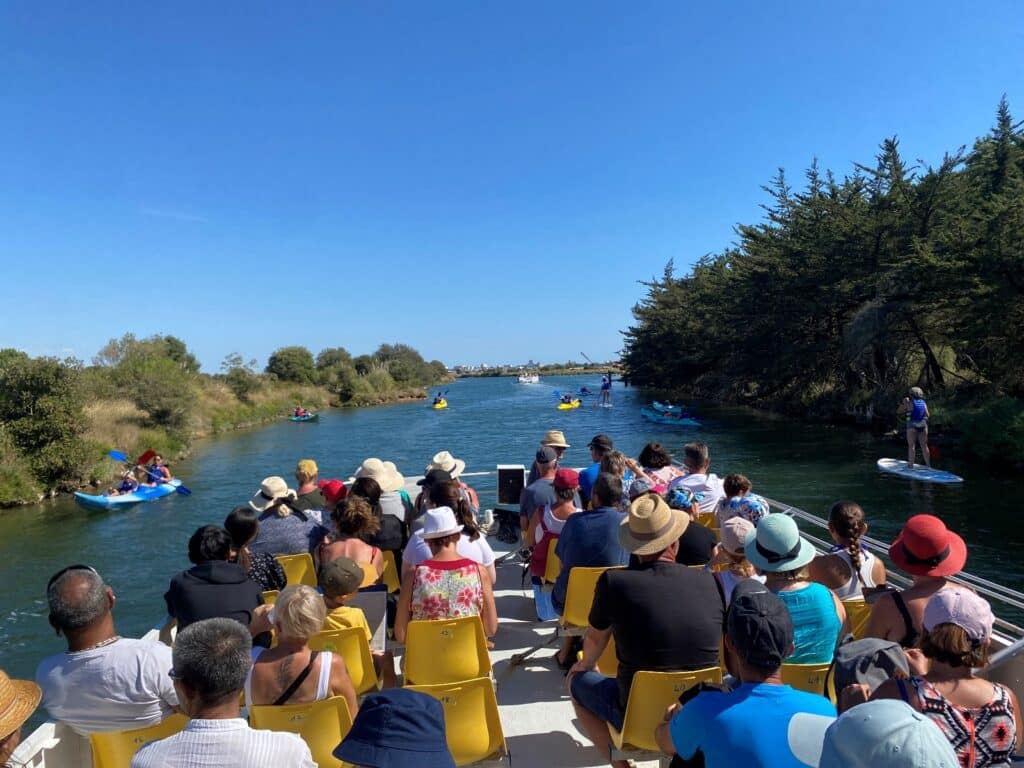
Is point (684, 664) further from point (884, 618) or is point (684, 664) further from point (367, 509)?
point (367, 509)

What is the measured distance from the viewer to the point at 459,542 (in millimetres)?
4008

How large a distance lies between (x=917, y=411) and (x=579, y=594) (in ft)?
46.4

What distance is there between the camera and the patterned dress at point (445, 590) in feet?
11.4

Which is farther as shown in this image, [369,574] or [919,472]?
[919,472]

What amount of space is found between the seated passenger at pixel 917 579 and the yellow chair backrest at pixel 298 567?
3520 millimetres

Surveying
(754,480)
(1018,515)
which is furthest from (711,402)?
(1018,515)

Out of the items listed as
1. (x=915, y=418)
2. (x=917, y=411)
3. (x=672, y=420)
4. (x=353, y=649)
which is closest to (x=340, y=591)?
(x=353, y=649)

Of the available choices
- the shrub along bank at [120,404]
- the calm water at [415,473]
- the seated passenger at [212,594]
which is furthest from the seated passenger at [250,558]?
the shrub along bank at [120,404]

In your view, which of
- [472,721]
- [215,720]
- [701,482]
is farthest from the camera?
[701,482]

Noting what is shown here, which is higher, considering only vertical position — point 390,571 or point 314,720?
point 314,720

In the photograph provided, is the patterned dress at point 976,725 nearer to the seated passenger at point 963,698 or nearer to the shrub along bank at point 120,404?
the seated passenger at point 963,698

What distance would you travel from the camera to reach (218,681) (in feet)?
6.07

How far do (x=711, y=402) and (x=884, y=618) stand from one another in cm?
4596

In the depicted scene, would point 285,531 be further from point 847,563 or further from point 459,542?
point 847,563
